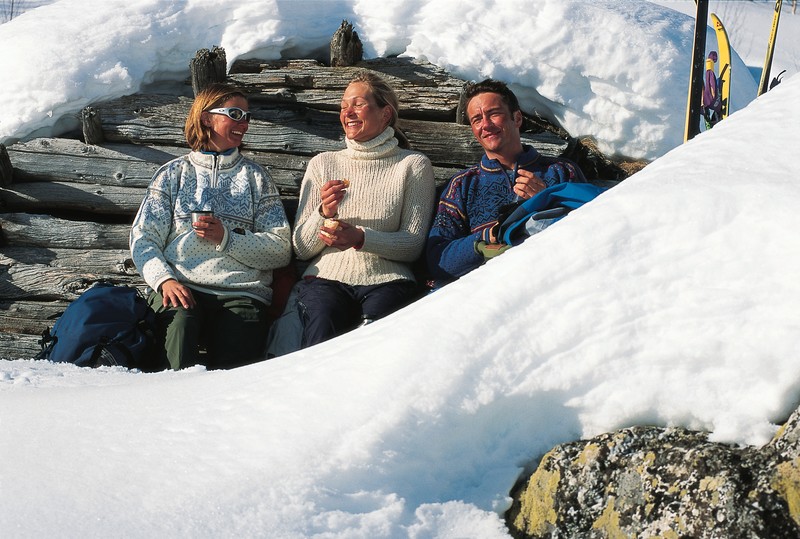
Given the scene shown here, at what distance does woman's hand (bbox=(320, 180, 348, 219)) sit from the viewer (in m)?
4.29

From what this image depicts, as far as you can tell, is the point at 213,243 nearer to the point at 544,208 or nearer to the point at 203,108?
the point at 203,108

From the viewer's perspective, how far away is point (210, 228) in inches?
176

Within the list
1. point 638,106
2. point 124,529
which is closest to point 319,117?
point 638,106

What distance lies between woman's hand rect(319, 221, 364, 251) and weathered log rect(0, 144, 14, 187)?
243 cm

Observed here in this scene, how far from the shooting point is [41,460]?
6.93ft

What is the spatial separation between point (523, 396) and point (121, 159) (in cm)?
416

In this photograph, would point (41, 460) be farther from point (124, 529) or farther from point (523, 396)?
point (523, 396)

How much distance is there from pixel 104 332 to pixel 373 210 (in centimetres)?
150

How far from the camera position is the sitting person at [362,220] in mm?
4316

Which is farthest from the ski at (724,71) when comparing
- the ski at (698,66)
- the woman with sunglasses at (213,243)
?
the woman with sunglasses at (213,243)

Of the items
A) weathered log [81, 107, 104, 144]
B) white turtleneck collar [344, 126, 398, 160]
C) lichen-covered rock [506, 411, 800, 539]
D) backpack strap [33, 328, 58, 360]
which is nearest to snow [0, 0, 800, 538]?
lichen-covered rock [506, 411, 800, 539]

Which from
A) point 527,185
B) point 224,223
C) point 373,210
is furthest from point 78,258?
point 527,185

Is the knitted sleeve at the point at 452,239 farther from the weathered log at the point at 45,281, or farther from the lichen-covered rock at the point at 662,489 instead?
the lichen-covered rock at the point at 662,489

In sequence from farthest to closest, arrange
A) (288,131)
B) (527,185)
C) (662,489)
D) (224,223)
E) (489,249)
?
(288,131) → (224,223) → (527,185) → (489,249) → (662,489)
